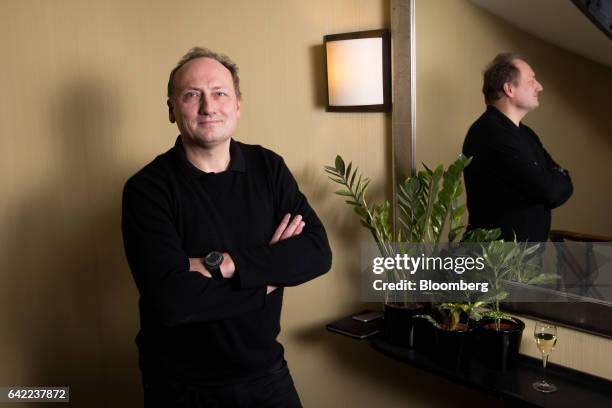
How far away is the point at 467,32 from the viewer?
7.30 feet

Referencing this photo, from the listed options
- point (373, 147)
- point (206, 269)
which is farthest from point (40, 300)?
point (373, 147)

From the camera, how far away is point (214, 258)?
5.66ft

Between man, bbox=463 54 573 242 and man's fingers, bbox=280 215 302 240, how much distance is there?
695 mm

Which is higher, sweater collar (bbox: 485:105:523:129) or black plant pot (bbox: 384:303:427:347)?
sweater collar (bbox: 485:105:523:129)

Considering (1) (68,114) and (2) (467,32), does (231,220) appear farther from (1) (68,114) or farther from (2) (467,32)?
(2) (467,32)

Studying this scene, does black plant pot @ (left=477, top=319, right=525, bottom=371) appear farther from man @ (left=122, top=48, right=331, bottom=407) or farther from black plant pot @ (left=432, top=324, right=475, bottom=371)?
man @ (left=122, top=48, right=331, bottom=407)

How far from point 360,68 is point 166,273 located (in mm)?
1274

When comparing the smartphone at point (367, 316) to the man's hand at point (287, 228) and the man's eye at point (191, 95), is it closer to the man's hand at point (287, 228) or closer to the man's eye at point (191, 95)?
the man's hand at point (287, 228)

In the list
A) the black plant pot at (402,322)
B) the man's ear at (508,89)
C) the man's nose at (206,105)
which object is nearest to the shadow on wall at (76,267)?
the man's nose at (206,105)

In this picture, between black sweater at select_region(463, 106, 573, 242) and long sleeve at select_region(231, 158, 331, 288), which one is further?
black sweater at select_region(463, 106, 573, 242)

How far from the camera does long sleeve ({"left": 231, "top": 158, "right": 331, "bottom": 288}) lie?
5.72ft

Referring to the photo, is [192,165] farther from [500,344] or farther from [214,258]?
[500,344]


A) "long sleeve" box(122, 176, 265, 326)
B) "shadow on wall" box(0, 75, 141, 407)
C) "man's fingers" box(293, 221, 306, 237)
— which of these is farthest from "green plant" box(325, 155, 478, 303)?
"shadow on wall" box(0, 75, 141, 407)

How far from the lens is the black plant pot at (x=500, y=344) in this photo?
193cm
